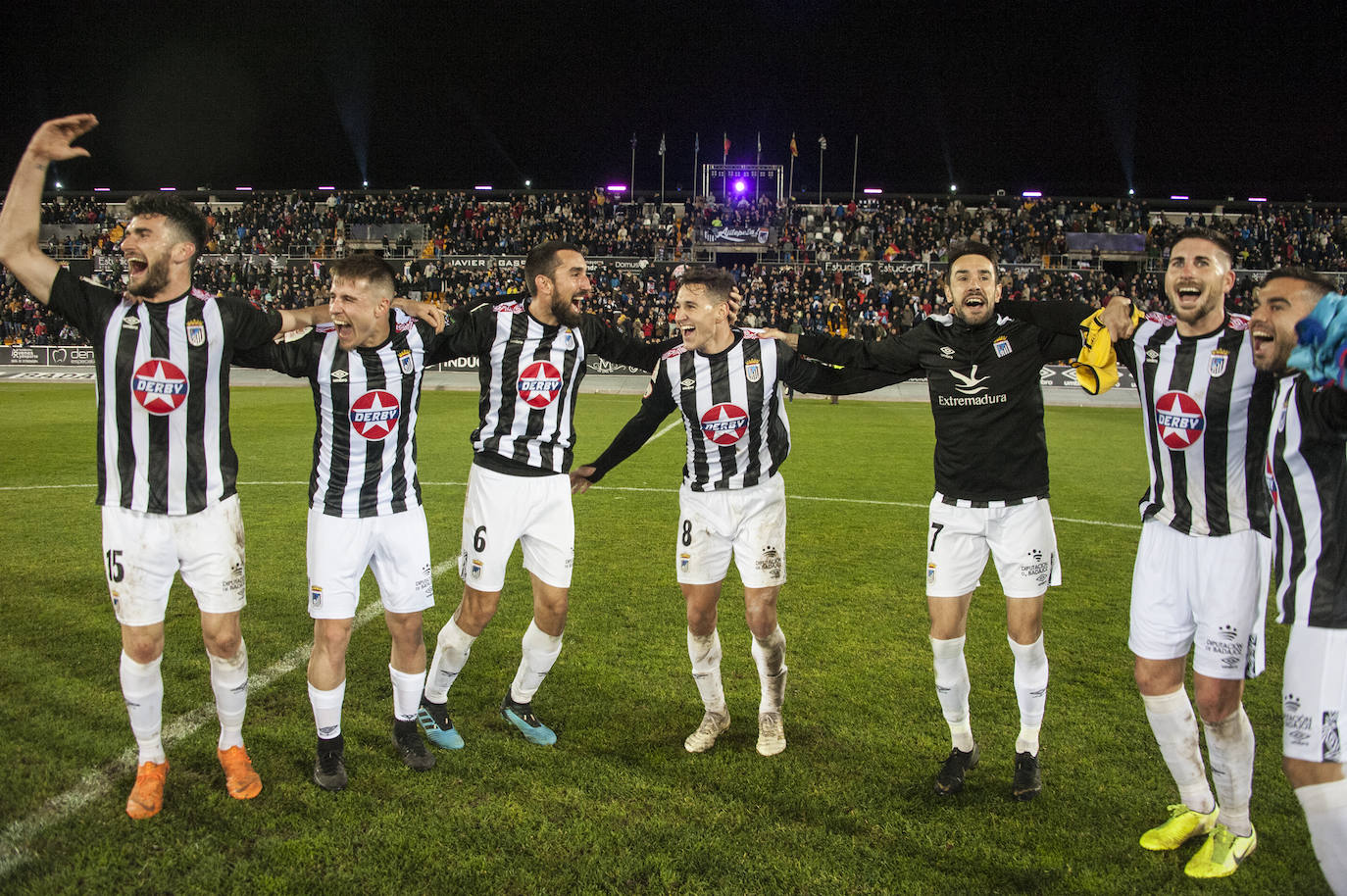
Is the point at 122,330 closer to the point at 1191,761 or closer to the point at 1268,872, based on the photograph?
the point at 1191,761

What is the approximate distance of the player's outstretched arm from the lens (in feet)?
12.4

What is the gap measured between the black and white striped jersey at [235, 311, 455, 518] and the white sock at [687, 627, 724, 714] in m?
1.73

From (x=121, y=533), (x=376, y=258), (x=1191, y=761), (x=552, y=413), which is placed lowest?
(x=1191, y=761)

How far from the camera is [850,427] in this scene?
19.4 m

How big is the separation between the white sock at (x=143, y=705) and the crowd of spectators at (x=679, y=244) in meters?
29.6

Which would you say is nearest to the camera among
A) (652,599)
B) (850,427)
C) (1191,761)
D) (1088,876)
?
(1088,876)

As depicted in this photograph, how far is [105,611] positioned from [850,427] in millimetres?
15189

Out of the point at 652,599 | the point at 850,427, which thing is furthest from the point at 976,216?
the point at 652,599

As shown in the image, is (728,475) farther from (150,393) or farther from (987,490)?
(150,393)

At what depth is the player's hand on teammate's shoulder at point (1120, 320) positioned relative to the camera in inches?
162

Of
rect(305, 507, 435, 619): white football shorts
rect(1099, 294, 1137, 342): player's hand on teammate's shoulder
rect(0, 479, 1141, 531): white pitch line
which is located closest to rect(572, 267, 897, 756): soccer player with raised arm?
rect(1099, 294, 1137, 342): player's hand on teammate's shoulder

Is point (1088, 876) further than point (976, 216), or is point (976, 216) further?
point (976, 216)

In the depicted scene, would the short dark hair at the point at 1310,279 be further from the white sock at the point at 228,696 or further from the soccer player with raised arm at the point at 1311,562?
the white sock at the point at 228,696

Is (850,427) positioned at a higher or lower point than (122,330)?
lower
